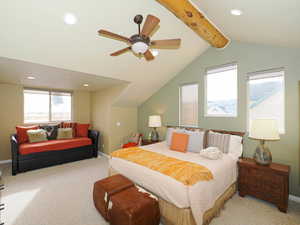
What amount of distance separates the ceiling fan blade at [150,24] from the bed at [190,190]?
171 cm

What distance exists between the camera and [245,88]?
2.87 m

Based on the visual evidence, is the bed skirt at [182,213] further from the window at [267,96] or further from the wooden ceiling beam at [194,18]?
the wooden ceiling beam at [194,18]

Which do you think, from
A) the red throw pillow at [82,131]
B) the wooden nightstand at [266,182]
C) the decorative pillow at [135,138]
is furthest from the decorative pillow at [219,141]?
the red throw pillow at [82,131]

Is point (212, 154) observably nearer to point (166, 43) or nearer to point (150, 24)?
point (166, 43)

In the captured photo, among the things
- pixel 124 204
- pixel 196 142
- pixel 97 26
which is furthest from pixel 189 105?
pixel 124 204

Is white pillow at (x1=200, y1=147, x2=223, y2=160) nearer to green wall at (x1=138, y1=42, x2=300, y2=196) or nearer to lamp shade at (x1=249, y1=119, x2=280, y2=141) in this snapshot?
lamp shade at (x1=249, y1=119, x2=280, y2=141)

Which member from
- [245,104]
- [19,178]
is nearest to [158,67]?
[245,104]

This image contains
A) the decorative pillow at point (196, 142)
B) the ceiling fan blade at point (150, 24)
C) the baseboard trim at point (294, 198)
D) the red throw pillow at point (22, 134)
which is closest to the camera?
the ceiling fan blade at point (150, 24)

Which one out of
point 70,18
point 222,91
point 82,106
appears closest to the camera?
point 70,18

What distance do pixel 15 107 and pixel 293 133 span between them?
6.41 m

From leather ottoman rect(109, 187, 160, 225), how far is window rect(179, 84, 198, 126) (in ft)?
8.13

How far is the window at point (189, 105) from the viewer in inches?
146

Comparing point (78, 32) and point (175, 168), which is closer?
point (175, 168)

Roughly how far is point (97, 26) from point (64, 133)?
339 cm
